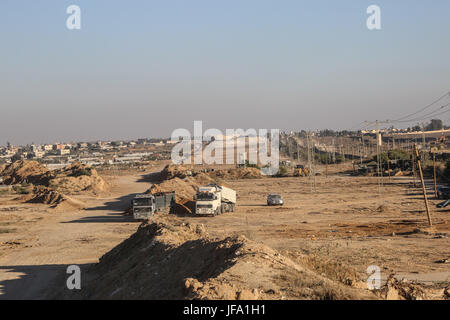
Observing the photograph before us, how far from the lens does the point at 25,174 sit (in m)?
90.7

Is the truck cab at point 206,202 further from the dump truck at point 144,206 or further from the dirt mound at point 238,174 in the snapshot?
the dirt mound at point 238,174

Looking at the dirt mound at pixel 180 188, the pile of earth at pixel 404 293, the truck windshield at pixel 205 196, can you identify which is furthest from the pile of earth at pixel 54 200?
the pile of earth at pixel 404 293

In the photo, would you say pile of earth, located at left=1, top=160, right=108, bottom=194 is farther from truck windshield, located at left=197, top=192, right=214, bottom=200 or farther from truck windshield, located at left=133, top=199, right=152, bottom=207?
truck windshield, located at left=133, top=199, right=152, bottom=207

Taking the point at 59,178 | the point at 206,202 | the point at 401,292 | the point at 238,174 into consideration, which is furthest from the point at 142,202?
the point at 238,174

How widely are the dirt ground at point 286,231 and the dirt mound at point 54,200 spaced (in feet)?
4.42

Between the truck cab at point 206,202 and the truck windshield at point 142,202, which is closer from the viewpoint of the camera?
the truck windshield at point 142,202

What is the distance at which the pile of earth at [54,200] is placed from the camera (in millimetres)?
52406

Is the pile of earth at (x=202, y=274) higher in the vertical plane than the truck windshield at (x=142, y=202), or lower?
higher

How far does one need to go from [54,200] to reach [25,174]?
39.1 meters

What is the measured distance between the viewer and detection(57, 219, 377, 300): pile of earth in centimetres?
1126

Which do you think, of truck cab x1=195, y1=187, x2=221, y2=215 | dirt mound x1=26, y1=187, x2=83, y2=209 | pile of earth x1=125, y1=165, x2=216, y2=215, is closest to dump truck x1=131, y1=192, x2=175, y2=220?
truck cab x1=195, y1=187, x2=221, y2=215

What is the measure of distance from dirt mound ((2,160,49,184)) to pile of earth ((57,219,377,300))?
65997 mm

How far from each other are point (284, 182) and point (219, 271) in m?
68.1

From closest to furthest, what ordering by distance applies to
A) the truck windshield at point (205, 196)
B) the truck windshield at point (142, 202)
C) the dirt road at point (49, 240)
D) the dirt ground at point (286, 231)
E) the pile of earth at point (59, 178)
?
the dirt road at point (49, 240)
the dirt ground at point (286, 231)
the truck windshield at point (142, 202)
the truck windshield at point (205, 196)
the pile of earth at point (59, 178)
